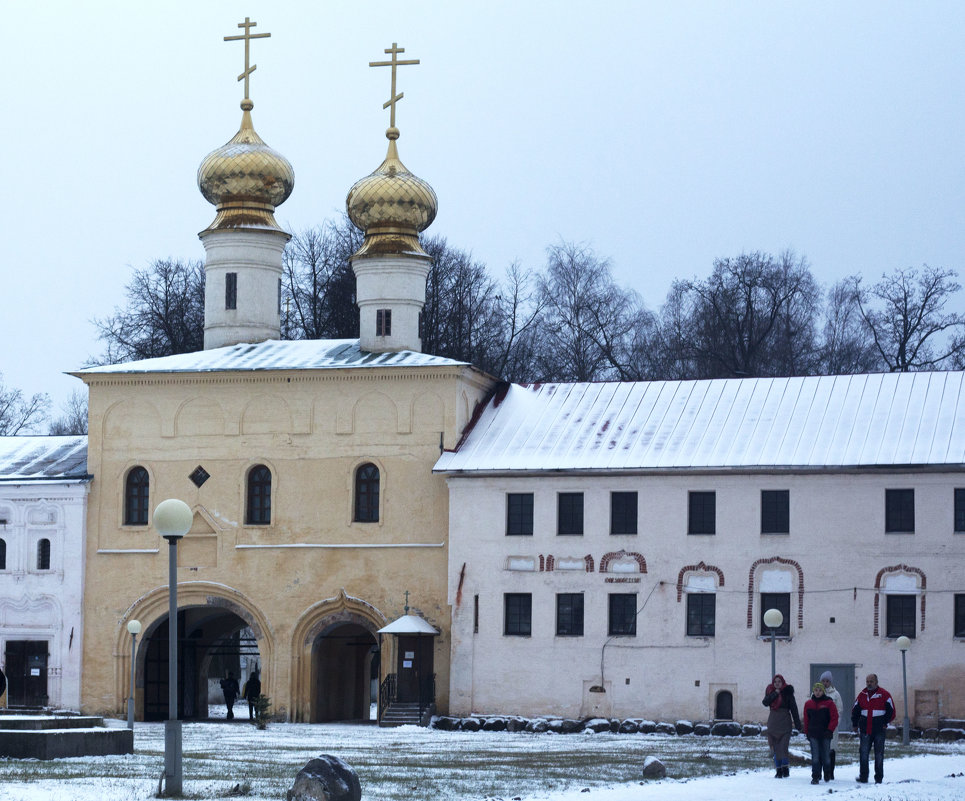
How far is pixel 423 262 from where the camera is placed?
4156 centimetres

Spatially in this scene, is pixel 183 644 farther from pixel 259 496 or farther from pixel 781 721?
pixel 781 721

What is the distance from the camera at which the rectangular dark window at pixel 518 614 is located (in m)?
36.6

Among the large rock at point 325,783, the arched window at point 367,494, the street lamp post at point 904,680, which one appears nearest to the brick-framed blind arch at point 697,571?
the street lamp post at point 904,680

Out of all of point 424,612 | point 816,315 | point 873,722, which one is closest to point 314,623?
point 424,612

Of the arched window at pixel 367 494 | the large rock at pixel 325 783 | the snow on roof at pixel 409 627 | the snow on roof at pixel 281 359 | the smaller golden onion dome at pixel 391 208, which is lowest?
the large rock at pixel 325 783

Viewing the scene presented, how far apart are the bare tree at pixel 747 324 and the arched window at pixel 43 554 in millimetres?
25111

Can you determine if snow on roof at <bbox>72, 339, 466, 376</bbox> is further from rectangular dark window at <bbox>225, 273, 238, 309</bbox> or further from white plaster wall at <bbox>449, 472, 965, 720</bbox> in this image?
white plaster wall at <bbox>449, 472, 965, 720</bbox>

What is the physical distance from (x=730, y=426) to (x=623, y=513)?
280 cm

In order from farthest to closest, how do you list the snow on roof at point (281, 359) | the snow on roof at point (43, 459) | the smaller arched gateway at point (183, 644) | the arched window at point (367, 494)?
the snow on roof at point (43, 459)
the snow on roof at point (281, 359)
the smaller arched gateway at point (183, 644)
the arched window at point (367, 494)

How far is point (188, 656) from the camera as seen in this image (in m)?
40.8

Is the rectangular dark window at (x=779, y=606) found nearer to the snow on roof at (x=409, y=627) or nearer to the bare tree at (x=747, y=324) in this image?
the snow on roof at (x=409, y=627)

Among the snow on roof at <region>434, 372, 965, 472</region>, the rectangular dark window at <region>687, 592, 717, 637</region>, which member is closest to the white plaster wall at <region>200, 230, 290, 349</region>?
the snow on roof at <region>434, 372, 965, 472</region>

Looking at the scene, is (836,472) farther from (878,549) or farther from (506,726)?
(506,726)

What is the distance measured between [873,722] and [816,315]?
142ft
